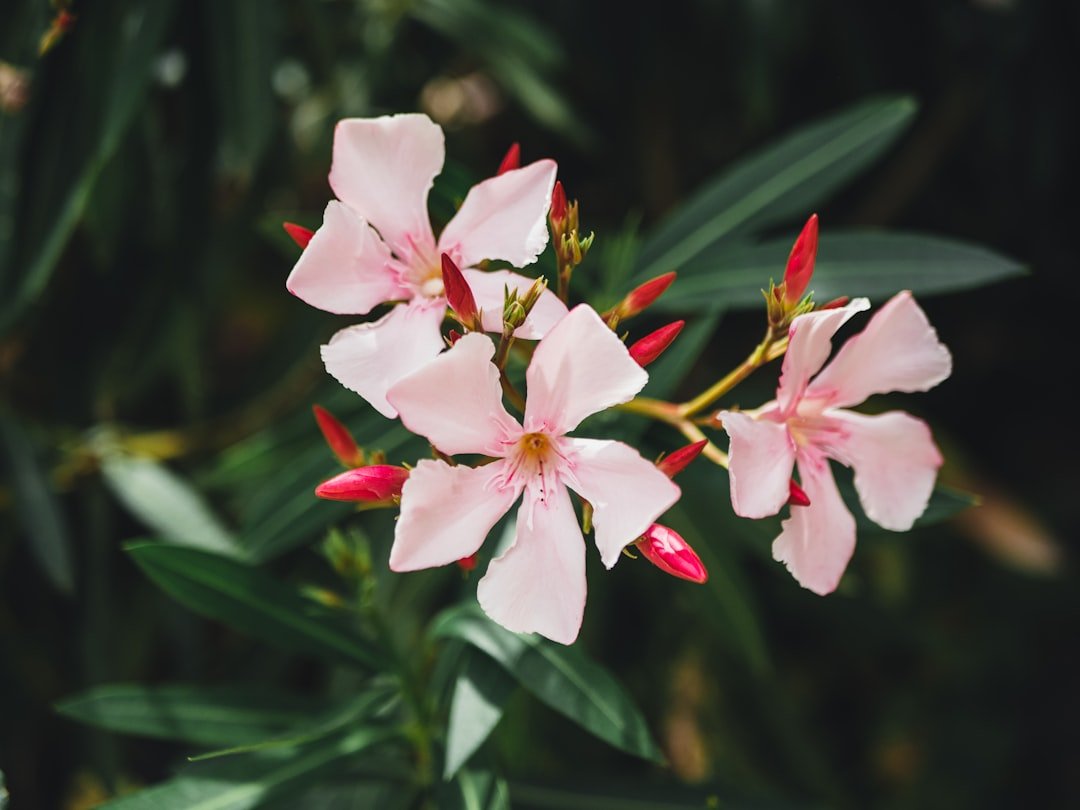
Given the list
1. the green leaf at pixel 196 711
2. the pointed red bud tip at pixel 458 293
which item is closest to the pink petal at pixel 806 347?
the pointed red bud tip at pixel 458 293

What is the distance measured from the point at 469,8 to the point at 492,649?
1096 mm

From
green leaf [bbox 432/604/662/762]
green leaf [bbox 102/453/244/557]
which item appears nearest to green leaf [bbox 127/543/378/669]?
green leaf [bbox 432/604/662/762]

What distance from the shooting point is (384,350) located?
2.31 feet

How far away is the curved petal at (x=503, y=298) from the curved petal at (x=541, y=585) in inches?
5.3

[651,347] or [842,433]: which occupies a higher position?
[651,347]

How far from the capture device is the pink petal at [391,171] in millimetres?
735

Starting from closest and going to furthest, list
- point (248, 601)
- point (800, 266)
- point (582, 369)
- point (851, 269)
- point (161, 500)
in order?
point (582, 369), point (800, 266), point (248, 601), point (851, 269), point (161, 500)

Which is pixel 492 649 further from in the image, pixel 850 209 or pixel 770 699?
pixel 850 209

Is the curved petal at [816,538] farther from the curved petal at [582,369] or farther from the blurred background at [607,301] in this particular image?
the blurred background at [607,301]

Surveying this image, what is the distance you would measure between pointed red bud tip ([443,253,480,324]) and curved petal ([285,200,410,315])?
9 cm

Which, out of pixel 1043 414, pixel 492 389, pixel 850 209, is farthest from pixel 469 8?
pixel 1043 414

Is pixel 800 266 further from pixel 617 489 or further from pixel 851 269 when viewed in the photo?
pixel 851 269

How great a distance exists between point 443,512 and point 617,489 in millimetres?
113

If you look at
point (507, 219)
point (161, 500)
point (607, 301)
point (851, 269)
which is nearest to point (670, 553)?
point (507, 219)
